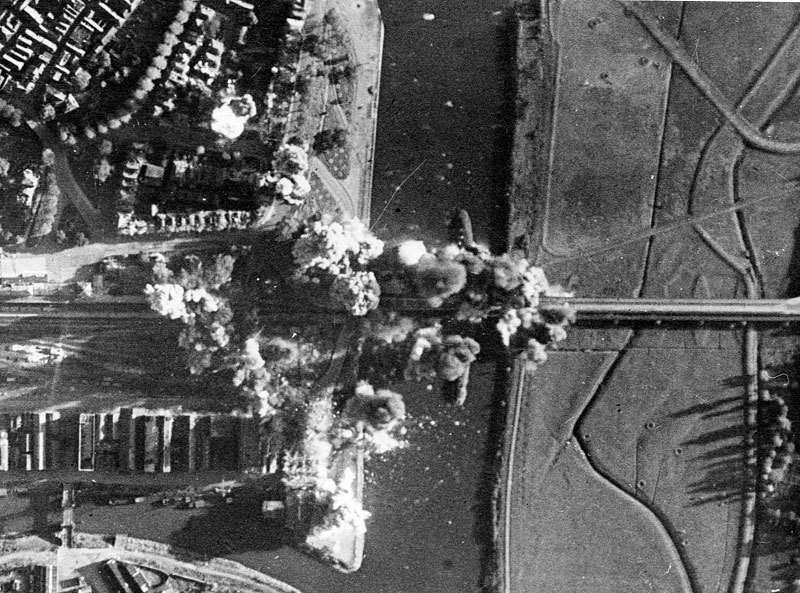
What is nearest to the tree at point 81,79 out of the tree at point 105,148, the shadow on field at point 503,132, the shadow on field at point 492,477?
the tree at point 105,148

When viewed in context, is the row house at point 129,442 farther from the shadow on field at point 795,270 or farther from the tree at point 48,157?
the shadow on field at point 795,270

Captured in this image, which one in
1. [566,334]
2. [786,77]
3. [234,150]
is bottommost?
[566,334]

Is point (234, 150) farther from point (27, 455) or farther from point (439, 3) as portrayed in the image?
point (27, 455)

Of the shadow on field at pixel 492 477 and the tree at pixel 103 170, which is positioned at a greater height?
the tree at pixel 103 170

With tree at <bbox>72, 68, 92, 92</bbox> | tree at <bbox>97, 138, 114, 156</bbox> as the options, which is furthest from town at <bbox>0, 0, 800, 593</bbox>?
tree at <bbox>97, 138, 114, 156</bbox>

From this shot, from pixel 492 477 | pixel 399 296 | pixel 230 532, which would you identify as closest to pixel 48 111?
pixel 399 296

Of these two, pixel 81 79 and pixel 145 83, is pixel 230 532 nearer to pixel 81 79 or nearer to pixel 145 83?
pixel 145 83

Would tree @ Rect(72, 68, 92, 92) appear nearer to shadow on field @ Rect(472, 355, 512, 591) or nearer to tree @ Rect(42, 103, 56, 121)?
tree @ Rect(42, 103, 56, 121)

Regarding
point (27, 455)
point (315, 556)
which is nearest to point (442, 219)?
point (315, 556)
